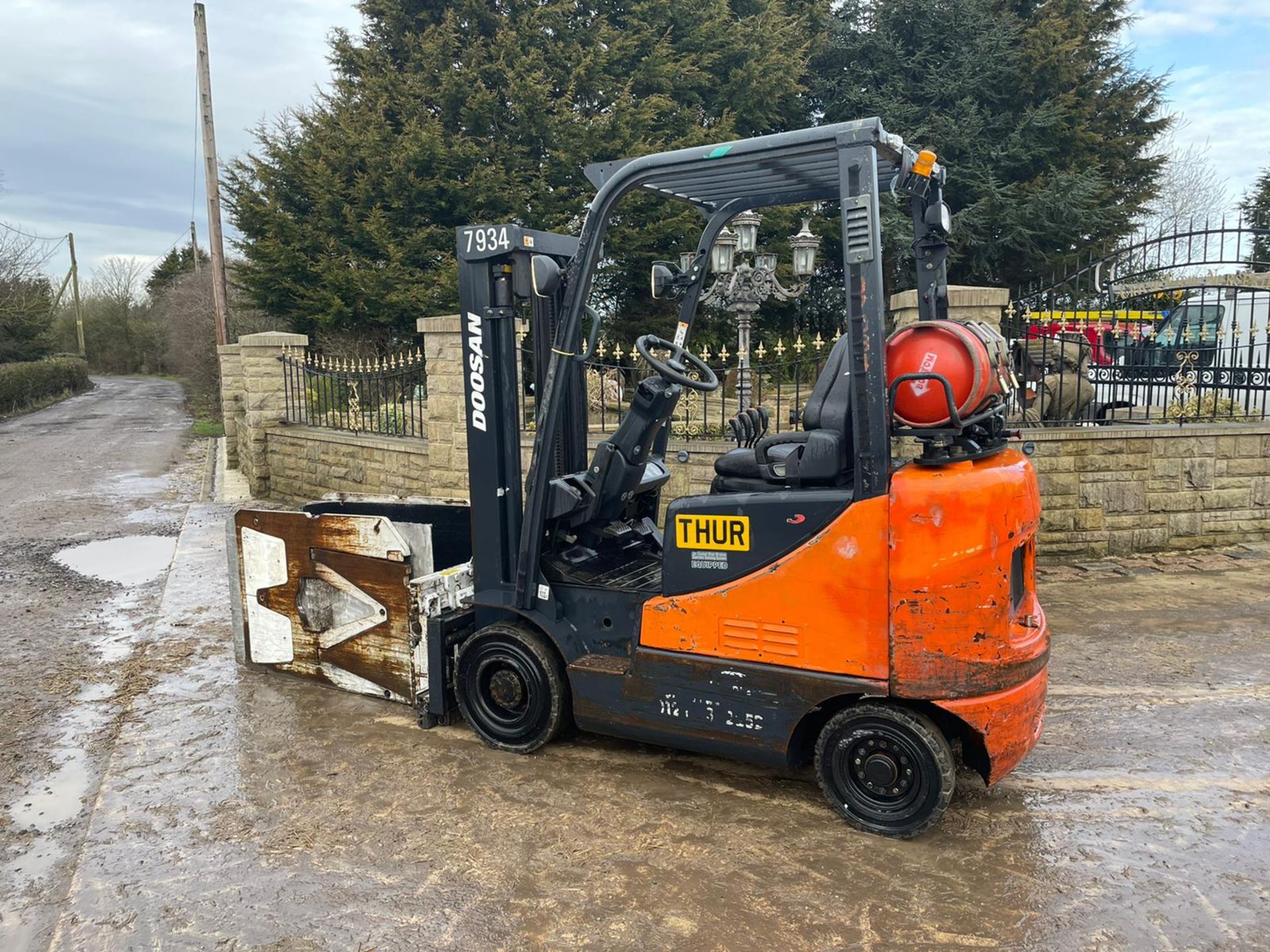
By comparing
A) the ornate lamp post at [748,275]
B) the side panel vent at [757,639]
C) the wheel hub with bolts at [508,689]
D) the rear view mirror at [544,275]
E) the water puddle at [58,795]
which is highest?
the ornate lamp post at [748,275]

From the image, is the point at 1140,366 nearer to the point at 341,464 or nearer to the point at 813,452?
the point at 813,452

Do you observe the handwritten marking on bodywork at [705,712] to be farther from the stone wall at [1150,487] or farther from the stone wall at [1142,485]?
the stone wall at [1150,487]

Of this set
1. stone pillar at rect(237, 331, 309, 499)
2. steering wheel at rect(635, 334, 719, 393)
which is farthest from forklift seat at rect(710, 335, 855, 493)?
stone pillar at rect(237, 331, 309, 499)

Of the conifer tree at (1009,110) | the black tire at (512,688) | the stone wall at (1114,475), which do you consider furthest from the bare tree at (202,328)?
the black tire at (512,688)

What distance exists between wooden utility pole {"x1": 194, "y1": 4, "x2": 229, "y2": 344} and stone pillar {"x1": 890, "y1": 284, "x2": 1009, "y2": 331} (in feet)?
48.3

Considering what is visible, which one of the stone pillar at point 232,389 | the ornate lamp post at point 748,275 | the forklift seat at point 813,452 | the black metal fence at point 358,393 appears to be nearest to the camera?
the forklift seat at point 813,452

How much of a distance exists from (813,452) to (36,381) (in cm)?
3417

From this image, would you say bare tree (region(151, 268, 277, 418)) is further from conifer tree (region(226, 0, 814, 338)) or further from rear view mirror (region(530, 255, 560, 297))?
rear view mirror (region(530, 255, 560, 297))

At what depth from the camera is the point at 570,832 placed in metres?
3.58

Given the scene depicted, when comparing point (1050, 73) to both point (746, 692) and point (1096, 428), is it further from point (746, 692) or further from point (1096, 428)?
point (746, 692)

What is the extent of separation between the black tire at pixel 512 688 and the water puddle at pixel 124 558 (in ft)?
15.9

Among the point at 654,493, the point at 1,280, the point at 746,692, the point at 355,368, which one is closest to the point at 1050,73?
the point at 355,368

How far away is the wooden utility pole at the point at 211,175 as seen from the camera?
57.9 ft

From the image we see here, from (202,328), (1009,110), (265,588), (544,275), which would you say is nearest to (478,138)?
(1009,110)
